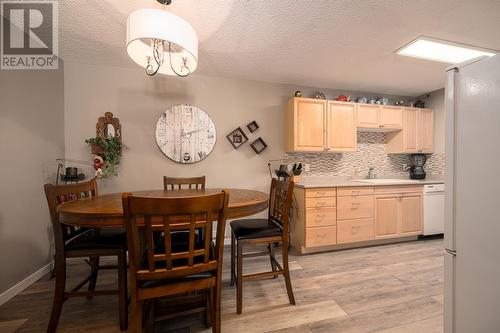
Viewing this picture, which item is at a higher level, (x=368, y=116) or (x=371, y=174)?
(x=368, y=116)

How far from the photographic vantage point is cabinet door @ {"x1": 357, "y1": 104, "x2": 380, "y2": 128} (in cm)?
331

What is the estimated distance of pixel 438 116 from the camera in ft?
12.0

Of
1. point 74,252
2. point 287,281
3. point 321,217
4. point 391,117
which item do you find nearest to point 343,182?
point 321,217

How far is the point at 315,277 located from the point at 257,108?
2349mm

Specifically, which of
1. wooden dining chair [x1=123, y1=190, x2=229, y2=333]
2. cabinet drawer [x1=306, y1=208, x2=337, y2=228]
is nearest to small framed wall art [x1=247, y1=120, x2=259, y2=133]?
cabinet drawer [x1=306, y1=208, x2=337, y2=228]

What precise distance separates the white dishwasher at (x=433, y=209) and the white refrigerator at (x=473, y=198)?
2.66 m

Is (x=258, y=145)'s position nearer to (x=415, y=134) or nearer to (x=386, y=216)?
(x=386, y=216)

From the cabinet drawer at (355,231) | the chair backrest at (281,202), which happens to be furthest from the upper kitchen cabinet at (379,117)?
the chair backrest at (281,202)

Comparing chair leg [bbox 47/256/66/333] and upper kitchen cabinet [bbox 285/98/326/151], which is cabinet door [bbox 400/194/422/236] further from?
chair leg [bbox 47/256/66/333]

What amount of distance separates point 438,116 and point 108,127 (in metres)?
5.18

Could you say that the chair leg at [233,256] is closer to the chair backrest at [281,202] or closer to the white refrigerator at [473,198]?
the chair backrest at [281,202]

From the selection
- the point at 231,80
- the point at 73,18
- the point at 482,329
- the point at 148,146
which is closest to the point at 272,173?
the point at 231,80

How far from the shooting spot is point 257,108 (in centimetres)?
323

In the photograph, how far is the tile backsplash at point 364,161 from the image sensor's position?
340 centimetres
